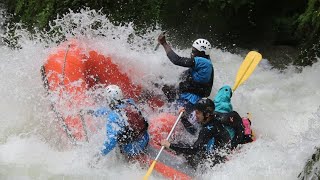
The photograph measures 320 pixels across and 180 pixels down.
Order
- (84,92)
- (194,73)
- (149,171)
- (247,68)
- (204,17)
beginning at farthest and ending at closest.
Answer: (204,17), (247,68), (194,73), (84,92), (149,171)

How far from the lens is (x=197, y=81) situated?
602 cm

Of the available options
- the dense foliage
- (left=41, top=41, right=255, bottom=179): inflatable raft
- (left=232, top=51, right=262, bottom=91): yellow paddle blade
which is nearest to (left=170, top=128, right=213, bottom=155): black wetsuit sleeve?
(left=41, top=41, right=255, bottom=179): inflatable raft

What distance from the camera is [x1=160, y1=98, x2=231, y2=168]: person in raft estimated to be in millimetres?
4945

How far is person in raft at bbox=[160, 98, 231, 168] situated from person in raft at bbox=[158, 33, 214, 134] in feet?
2.52

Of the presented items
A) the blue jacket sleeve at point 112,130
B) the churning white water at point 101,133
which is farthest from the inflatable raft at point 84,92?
the blue jacket sleeve at point 112,130

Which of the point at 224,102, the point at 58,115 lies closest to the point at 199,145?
the point at 224,102

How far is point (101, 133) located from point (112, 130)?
0.43 m

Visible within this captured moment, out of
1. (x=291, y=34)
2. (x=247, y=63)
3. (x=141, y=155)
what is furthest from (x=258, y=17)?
(x=141, y=155)

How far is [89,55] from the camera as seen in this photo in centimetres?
624

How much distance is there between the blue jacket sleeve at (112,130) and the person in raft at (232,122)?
103cm

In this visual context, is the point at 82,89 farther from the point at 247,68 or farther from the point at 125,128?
the point at 247,68

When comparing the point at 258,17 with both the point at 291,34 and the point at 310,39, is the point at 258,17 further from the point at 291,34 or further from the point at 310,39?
the point at 310,39

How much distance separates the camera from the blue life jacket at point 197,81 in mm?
5941

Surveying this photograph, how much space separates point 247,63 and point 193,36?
2.56 meters
